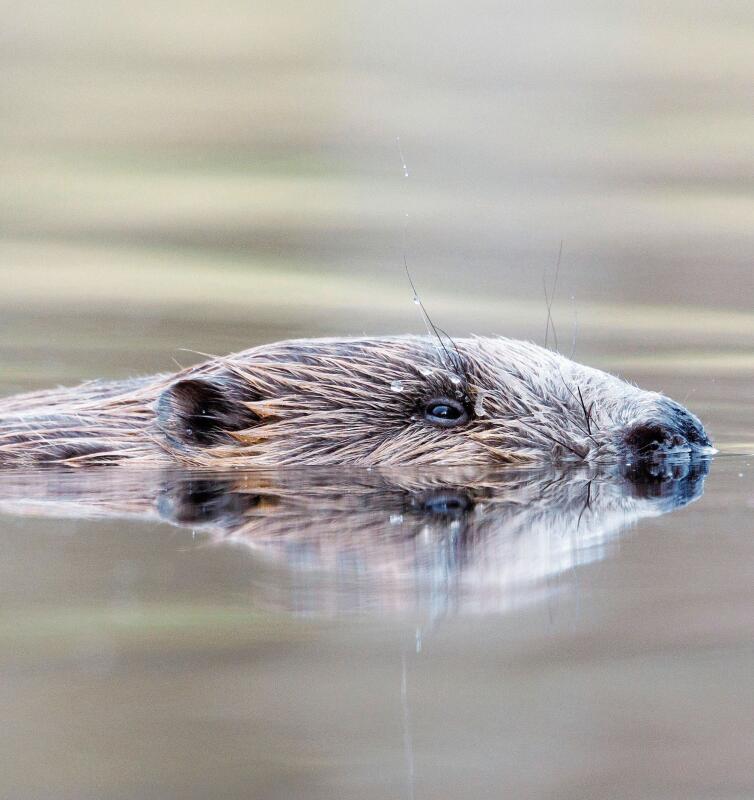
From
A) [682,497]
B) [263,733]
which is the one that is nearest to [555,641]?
[263,733]

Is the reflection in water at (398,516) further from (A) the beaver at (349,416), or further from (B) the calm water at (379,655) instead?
(A) the beaver at (349,416)

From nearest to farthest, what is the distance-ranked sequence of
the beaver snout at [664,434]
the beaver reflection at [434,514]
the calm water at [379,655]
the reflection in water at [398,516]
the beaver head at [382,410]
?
the calm water at [379,655]
the reflection in water at [398,516]
the beaver reflection at [434,514]
the beaver snout at [664,434]
the beaver head at [382,410]

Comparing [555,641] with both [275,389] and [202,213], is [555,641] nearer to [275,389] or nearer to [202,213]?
[275,389]

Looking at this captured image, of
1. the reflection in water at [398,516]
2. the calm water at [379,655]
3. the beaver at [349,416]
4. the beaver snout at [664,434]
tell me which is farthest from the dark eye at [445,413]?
the calm water at [379,655]

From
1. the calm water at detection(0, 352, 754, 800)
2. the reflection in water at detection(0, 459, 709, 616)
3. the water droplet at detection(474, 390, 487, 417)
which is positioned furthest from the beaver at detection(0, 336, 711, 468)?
the calm water at detection(0, 352, 754, 800)

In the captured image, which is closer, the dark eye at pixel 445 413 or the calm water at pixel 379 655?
the calm water at pixel 379 655

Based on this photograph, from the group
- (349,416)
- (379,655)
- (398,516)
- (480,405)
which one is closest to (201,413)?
(349,416)
